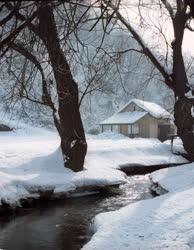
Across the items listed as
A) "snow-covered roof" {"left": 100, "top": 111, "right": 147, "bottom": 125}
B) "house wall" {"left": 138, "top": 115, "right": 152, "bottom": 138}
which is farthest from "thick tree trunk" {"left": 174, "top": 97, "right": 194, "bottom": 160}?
"house wall" {"left": 138, "top": 115, "right": 152, "bottom": 138}

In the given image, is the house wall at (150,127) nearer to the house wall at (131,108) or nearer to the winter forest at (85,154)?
the house wall at (131,108)

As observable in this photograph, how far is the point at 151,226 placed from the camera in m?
10.6

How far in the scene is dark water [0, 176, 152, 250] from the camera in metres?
11.4

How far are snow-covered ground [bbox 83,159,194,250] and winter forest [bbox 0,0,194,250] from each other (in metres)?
0.02

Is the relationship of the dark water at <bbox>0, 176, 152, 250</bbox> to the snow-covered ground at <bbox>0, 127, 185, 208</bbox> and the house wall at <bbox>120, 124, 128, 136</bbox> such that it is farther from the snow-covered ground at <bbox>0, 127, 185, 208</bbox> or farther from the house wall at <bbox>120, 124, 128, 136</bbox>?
the house wall at <bbox>120, 124, 128, 136</bbox>

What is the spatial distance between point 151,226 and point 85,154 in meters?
10.9

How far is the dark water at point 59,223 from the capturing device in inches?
449

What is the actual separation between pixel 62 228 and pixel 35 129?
49.5 meters

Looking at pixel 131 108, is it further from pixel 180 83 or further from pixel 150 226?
pixel 150 226

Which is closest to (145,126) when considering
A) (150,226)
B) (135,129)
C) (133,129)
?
(135,129)

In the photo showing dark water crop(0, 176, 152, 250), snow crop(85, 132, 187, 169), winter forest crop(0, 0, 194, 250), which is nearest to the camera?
winter forest crop(0, 0, 194, 250)

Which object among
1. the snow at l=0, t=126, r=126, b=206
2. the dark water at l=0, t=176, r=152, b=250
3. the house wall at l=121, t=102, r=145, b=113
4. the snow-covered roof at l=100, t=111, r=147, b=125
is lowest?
the dark water at l=0, t=176, r=152, b=250

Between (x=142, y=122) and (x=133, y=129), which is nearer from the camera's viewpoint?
(x=142, y=122)

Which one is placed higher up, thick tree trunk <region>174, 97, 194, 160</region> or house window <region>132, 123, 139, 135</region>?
thick tree trunk <region>174, 97, 194, 160</region>
